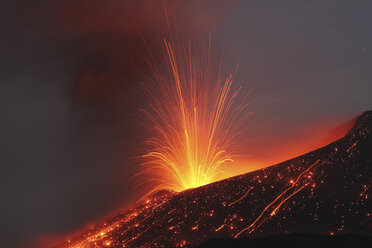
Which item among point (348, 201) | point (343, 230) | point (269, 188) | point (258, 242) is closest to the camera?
point (258, 242)

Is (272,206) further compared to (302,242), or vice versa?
(272,206)

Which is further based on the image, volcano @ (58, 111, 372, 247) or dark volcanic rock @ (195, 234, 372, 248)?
volcano @ (58, 111, 372, 247)

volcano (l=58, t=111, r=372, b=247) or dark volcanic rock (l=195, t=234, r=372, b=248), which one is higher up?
volcano (l=58, t=111, r=372, b=247)

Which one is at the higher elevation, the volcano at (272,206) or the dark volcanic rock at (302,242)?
the volcano at (272,206)

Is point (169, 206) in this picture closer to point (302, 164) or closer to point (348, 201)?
point (302, 164)

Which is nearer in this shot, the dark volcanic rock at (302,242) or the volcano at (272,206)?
the dark volcanic rock at (302,242)

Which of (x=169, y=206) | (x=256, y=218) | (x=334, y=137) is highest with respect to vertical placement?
(x=334, y=137)

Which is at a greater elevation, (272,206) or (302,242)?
(272,206)

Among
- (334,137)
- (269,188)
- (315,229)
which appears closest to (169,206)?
(269,188)
